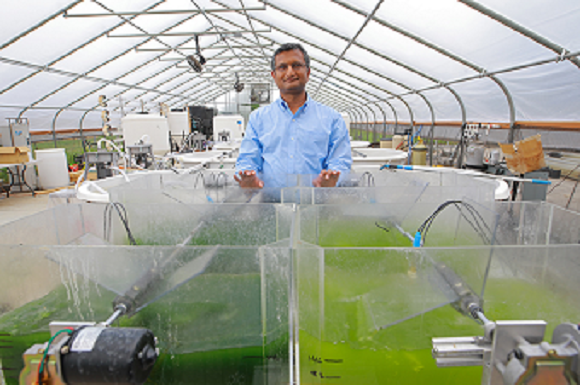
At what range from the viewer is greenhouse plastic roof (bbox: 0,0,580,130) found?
3.85m

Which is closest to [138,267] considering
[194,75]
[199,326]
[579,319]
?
[199,326]

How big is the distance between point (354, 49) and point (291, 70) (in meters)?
5.89

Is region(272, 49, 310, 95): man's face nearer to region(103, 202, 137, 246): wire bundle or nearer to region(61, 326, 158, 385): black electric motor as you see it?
region(103, 202, 137, 246): wire bundle

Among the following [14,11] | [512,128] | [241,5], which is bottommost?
[512,128]

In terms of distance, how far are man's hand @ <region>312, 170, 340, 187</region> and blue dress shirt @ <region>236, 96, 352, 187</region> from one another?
131 millimetres

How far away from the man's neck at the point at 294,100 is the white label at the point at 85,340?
4.68 feet

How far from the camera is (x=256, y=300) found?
788 mm

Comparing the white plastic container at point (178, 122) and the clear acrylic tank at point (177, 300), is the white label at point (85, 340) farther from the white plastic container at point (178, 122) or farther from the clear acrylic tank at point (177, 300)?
the white plastic container at point (178, 122)

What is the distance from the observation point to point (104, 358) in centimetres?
54

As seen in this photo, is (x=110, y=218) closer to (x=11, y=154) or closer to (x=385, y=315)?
(x=385, y=315)

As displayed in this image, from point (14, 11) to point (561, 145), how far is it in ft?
27.3

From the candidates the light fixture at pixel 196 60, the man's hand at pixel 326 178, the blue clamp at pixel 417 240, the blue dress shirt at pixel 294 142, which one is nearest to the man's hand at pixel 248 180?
the blue dress shirt at pixel 294 142

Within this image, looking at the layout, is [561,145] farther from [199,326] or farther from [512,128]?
[199,326]

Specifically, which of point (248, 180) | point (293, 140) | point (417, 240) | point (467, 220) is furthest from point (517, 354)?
point (293, 140)
